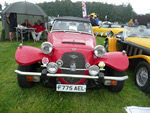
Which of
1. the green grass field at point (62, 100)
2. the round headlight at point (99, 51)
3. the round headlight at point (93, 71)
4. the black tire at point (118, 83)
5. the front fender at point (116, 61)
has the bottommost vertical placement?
the green grass field at point (62, 100)

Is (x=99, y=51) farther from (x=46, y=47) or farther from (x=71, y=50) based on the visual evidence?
(x=46, y=47)

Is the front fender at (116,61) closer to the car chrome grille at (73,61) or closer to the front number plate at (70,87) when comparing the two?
the car chrome grille at (73,61)

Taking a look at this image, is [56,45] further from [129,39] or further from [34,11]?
[34,11]

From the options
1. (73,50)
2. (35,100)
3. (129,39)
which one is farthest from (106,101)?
(129,39)

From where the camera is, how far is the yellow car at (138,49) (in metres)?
3.14

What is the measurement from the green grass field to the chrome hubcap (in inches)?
8.0

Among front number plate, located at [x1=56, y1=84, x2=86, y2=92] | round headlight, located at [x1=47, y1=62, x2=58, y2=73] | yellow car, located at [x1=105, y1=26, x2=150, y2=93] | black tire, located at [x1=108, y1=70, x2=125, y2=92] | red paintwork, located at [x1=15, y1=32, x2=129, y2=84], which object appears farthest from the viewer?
yellow car, located at [x1=105, y1=26, x2=150, y2=93]

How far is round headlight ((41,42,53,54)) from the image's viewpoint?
2.65 metres

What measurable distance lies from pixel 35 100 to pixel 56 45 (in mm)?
1227

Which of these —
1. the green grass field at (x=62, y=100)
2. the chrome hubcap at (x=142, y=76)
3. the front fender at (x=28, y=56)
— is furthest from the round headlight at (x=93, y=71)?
the chrome hubcap at (x=142, y=76)

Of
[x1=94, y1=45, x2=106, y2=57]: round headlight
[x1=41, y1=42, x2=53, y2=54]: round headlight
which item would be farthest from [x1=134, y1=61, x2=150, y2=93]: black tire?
[x1=41, y1=42, x2=53, y2=54]: round headlight

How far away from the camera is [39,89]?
3.00 meters

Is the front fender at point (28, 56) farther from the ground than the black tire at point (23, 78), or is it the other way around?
the front fender at point (28, 56)

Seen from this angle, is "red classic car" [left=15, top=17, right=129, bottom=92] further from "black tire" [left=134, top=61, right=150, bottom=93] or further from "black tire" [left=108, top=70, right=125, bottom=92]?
"black tire" [left=134, top=61, right=150, bottom=93]
